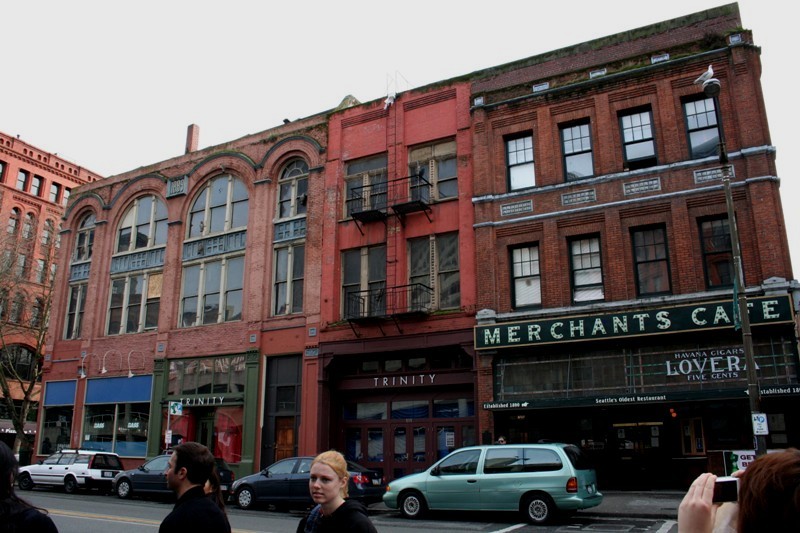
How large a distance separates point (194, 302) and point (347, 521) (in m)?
28.0

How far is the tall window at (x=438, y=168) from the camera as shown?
25.0 metres

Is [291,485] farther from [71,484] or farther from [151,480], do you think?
[71,484]

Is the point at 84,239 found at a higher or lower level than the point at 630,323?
higher

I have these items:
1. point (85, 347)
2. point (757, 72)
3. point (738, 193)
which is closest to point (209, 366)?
point (85, 347)

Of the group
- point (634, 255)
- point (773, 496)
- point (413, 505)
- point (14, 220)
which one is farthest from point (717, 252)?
point (14, 220)

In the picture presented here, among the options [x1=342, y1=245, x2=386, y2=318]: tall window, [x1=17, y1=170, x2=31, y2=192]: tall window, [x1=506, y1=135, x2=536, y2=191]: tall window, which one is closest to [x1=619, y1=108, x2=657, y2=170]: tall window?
[x1=506, y1=135, x2=536, y2=191]: tall window

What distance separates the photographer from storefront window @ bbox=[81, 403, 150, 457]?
98.6 feet

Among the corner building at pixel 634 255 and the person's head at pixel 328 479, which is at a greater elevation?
the corner building at pixel 634 255

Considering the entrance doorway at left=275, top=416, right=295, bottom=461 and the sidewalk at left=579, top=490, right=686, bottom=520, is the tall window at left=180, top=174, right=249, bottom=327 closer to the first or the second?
the entrance doorway at left=275, top=416, right=295, bottom=461

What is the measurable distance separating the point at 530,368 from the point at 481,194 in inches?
244

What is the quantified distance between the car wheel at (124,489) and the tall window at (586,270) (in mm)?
15953

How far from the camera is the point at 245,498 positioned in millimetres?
19797

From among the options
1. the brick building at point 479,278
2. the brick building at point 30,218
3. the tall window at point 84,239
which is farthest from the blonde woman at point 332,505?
the brick building at point 30,218

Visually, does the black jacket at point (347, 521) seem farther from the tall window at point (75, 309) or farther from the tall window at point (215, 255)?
the tall window at point (75, 309)
